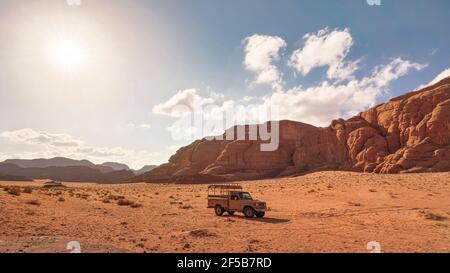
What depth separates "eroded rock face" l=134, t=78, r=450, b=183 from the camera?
7000cm

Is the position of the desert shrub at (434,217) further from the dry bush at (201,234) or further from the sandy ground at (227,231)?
the dry bush at (201,234)

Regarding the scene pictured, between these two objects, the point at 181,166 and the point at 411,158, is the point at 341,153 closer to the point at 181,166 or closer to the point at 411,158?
the point at 411,158

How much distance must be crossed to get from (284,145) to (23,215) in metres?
95.7

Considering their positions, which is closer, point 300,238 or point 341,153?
point 300,238

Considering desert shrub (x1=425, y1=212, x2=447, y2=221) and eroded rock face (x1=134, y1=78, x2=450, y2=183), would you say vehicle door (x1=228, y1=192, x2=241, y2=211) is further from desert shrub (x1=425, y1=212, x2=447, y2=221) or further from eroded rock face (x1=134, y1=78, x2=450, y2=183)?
eroded rock face (x1=134, y1=78, x2=450, y2=183)

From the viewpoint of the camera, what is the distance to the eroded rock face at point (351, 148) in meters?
70.0

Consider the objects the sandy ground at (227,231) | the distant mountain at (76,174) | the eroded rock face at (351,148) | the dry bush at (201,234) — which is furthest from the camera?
the distant mountain at (76,174)

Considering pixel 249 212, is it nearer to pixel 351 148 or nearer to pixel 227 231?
pixel 227 231

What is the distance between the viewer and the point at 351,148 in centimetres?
8862

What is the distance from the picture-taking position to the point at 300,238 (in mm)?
14312

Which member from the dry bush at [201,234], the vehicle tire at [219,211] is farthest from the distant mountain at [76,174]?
the dry bush at [201,234]

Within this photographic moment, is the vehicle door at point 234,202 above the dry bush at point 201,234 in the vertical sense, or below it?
above

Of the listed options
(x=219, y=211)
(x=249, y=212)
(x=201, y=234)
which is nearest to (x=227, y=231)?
(x=201, y=234)

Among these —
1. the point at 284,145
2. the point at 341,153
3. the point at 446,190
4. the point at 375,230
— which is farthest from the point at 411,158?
the point at 375,230
